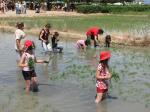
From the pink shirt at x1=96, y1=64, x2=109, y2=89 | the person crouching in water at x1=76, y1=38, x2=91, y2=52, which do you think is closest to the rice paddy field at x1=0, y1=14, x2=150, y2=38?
the person crouching in water at x1=76, y1=38, x2=91, y2=52

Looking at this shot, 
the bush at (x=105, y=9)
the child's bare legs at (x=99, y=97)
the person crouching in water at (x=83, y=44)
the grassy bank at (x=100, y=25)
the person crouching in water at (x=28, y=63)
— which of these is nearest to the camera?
the child's bare legs at (x=99, y=97)

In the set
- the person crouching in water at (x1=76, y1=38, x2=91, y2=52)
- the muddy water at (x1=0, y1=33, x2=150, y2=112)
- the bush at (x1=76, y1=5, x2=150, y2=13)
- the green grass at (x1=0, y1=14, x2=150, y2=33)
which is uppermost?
the muddy water at (x1=0, y1=33, x2=150, y2=112)

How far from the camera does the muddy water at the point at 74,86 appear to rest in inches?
438

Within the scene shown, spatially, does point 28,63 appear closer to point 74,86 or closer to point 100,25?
point 74,86

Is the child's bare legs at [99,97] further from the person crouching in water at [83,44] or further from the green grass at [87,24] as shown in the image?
the green grass at [87,24]

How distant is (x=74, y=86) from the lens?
13.4 metres

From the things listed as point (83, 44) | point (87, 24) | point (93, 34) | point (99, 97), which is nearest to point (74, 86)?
point (99, 97)

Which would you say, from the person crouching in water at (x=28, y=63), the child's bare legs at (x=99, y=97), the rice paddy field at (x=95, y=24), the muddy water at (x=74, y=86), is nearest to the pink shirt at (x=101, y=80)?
the child's bare legs at (x=99, y=97)

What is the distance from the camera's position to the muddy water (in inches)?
438

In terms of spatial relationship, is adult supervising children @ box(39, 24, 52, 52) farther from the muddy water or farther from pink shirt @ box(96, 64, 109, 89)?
pink shirt @ box(96, 64, 109, 89)

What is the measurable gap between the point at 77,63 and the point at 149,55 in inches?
153

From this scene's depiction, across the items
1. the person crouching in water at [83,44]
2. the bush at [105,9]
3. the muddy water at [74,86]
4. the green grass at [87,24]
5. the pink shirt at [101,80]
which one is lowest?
the bush at [105,9]

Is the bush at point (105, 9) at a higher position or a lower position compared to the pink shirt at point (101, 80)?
lower

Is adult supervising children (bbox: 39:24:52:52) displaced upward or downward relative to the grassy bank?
upward
